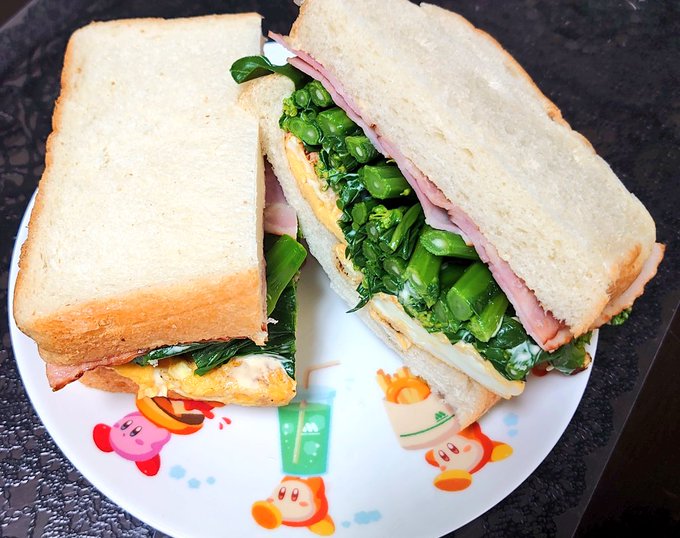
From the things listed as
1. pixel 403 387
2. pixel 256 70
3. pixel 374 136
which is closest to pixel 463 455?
pixel 403 387

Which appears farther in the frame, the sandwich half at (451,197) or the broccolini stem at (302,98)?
the broccolini stem at (302,98)

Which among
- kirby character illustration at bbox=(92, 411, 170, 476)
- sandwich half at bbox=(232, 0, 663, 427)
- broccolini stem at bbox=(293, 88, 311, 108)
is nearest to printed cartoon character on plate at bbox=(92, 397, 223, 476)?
kirby character illustration at bbox=(92, 411, 170, 476)

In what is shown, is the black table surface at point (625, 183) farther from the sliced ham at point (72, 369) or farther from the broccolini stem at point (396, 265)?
the broccolini stem at point (396, 265)

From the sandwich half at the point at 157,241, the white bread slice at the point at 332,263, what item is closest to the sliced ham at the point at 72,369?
the sandwich half at the point at 157,241

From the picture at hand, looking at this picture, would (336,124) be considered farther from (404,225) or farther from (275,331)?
(275,331)

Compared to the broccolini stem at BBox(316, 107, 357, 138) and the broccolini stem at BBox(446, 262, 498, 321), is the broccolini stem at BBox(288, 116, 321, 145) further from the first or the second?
the broccolini stem at BBox(446, 262, 498, 321)

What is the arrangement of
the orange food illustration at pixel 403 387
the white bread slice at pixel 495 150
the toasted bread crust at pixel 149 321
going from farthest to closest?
the orange food illustration at pixel 403 387, the toasted bread crust at pixel 149 321, the white bread slice at pixel 495 150

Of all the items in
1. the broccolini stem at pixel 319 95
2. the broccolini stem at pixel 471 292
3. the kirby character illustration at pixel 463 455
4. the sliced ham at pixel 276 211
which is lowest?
the kirby character illustration at pixel 463 455
